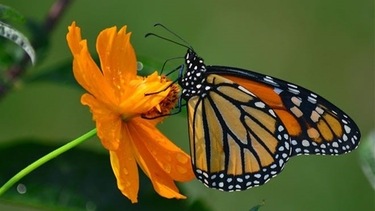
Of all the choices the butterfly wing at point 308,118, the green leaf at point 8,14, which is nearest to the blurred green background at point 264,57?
the butterfly wing at point 308,118

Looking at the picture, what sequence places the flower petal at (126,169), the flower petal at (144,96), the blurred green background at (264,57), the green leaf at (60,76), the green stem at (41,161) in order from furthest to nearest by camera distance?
the blurred green background at (264,57), the green leaf at (60,76), the flower petal at (144,96), the flower petal at (126,169), the green stem at (41,161)

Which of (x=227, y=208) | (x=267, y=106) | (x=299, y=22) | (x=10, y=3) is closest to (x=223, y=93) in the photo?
(x=267, y=106)

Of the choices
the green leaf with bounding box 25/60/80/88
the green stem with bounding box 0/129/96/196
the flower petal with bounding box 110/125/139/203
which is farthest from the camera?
the green leaf with bounding box 25/60/80/88

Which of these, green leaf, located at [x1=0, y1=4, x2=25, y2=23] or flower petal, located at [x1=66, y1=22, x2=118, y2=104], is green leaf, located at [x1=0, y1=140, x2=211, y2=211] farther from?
green leaf, located at [x1=0, y1=4, x2=25, y2=23]

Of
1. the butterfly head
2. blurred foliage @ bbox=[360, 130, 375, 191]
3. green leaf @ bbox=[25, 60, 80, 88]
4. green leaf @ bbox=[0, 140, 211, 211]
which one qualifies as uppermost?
the butterfly head

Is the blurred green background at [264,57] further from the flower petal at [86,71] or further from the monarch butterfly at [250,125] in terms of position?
the flower petal at [86,71]

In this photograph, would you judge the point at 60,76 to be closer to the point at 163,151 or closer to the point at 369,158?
the point at 163,151

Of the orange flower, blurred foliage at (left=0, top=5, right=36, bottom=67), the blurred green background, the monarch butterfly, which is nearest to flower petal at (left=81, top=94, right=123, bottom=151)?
the orange flower
